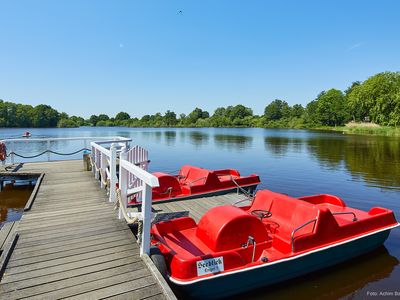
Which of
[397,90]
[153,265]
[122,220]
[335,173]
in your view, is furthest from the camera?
[397,90]

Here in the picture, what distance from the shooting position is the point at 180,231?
5.55 metres

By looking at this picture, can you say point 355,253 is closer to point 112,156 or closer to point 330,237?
point 330,237

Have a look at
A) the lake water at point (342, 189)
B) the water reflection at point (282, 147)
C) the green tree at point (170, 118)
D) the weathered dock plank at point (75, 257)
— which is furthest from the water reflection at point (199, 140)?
the green tree at point (170, 118)

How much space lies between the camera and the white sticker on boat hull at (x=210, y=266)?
13.7ft

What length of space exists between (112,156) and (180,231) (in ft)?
8.62

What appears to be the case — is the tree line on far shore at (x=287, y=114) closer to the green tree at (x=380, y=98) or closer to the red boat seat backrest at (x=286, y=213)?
the green tree at (x=380, y=98)

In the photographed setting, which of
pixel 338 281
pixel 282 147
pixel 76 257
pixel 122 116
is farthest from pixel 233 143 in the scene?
pixel 122 116

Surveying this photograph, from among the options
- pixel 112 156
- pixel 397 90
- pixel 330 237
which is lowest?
pixel 330 237

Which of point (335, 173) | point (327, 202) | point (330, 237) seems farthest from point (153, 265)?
point (335, 173)

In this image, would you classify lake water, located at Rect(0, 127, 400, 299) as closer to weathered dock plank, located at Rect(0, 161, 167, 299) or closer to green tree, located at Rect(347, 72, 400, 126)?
weathered dock plank, located at Rect(0, 161, 167, 299)

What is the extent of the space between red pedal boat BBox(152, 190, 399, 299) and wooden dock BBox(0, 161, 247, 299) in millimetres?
535

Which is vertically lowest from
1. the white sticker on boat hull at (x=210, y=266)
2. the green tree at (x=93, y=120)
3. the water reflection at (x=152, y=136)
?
the water reflection at (x=152, y=136)

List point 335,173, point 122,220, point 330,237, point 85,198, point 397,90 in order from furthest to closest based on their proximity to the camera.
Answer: point 397,90 < point 335,173 < point 85,198 < point 122,220 < point 330,237

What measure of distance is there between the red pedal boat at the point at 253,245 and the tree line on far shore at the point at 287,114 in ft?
222
